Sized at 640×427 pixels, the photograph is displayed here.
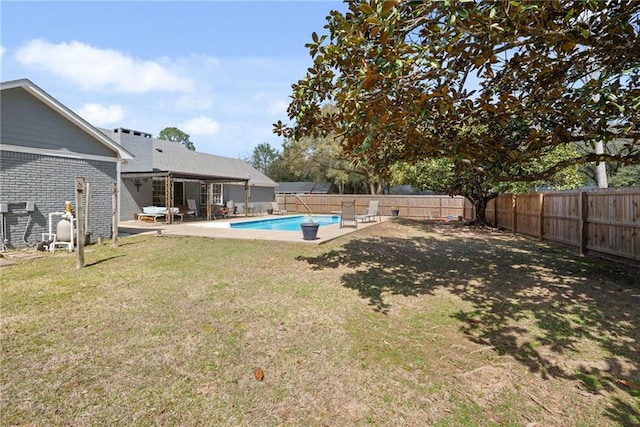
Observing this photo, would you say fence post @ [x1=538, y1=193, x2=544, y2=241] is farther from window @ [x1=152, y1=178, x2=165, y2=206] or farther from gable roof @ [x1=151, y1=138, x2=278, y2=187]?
window @ [x1=152, y1=178, x2=165, y2=206]

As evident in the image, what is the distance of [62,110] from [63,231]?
3.36 m

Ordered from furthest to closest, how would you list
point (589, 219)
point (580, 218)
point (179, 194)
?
1. point (179, 194)
2. point (580, 218)
3. point (589, 219)

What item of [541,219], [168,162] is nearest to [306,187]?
[168,162]

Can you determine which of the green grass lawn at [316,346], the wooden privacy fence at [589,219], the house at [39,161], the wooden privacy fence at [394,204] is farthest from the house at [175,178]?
the wooden privacy fence at [589,219]

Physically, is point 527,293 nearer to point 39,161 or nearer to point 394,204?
point 39,161

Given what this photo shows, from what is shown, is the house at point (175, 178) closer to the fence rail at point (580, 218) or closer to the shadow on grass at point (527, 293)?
the shadow on grass at point (527, 293)

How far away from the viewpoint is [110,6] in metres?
7.08

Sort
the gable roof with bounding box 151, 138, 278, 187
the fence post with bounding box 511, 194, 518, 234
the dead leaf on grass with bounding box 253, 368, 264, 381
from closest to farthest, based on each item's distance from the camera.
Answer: the dead leaf on grass with bounding box 253, 368, 264, 381, the fence post with bounding box 511, 194, 518, 234, the gable roof with bounding box 151, 138, 278, 187

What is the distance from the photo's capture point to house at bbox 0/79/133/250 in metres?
8.02

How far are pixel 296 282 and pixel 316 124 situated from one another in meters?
2.90

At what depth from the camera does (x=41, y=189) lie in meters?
8.66

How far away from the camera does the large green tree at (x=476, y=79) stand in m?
3.68

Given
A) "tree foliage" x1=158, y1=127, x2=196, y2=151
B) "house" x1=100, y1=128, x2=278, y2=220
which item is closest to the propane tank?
"house" x1=100, y1=128, x2=278, y2=220

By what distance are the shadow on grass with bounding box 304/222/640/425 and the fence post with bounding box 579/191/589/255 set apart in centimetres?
37
